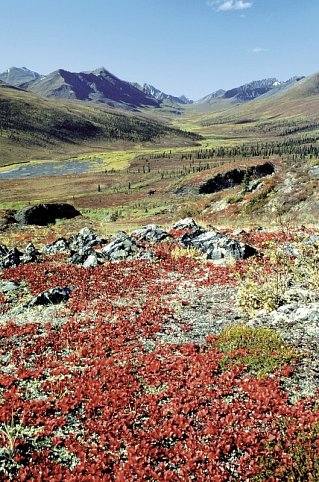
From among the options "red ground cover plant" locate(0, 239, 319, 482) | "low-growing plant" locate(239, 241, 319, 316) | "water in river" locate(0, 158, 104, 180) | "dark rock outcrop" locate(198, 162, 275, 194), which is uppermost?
"water in river" locate(0, 158, 104, 180)

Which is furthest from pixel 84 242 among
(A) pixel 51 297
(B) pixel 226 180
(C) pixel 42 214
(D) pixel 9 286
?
(B) pixel 226 180

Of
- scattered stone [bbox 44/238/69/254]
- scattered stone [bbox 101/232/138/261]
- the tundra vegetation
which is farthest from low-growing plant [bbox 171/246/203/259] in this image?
scattered stone [bbox 44/238/69/254]

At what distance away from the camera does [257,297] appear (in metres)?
18.5

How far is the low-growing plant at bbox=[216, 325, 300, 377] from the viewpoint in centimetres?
1335

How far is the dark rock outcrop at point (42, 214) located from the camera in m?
64.7

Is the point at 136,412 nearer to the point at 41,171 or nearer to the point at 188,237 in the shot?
the point at 188,237

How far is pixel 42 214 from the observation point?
6719 centimetres

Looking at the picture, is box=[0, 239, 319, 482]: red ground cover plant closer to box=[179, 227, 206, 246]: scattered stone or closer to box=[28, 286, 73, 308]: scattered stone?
box=[28, 286, 73, 308]: scattered stone

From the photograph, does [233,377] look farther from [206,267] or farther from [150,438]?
[206,267]

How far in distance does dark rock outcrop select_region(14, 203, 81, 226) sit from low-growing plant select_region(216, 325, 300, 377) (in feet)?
180

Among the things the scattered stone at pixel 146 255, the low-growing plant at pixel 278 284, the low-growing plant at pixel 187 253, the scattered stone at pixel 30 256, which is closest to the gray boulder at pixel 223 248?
the low-growing plant at pixel 187 253

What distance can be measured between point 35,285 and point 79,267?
441 cm

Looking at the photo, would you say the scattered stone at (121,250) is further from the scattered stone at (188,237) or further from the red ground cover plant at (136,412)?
the red ground cover plant at (136,412)

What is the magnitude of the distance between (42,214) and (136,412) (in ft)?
196
